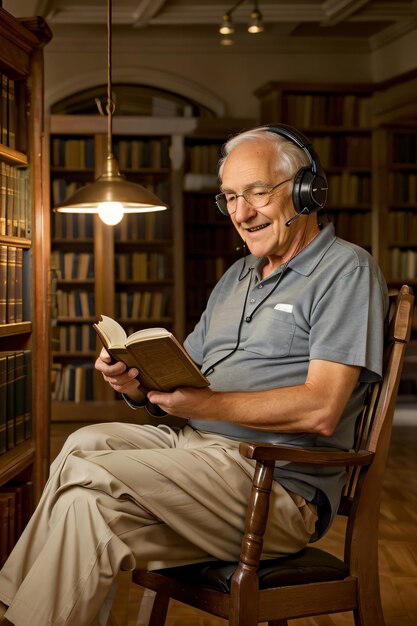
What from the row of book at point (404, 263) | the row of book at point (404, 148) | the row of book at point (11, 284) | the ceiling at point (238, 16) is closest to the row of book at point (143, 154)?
→ the ceiling at point (238, 16)

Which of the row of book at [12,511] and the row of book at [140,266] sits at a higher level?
the row of book at [140,266]

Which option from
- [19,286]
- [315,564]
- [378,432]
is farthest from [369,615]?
[19,286]

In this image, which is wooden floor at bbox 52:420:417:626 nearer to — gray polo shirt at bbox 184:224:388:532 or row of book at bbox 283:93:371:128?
gray polo shirt at bbox 184:224:388:532

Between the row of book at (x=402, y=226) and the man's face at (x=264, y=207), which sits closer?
the man's face at (x=264, y=207)

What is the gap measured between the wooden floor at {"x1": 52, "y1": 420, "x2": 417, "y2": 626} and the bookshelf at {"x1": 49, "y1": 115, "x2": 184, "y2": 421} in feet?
10.4

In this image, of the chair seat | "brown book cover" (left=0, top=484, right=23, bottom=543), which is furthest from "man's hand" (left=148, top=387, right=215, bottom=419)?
"brown book cover" (left=0, top=484, right=23, bottom=543)

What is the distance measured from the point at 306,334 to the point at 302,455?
0.34 meters

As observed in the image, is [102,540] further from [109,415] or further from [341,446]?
[109,415]

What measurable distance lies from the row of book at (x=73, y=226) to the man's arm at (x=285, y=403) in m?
6.34

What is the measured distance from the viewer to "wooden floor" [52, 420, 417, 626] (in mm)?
2896

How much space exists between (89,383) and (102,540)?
640 cm

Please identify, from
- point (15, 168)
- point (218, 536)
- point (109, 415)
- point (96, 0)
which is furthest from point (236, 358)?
point (96, 0)

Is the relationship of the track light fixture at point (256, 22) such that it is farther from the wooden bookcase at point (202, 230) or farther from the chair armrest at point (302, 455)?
the chair armrest at point (302, 455)

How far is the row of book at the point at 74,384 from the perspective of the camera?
798 cm
